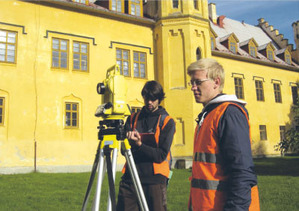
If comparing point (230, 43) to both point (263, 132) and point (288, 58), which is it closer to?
point (288, 58)

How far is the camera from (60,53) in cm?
1452

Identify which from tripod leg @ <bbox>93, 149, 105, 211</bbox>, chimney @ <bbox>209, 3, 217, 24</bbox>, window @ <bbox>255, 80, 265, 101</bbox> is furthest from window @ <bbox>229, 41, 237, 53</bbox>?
tripod leg @ <bbox>93, 149, 105, 211</bbox>

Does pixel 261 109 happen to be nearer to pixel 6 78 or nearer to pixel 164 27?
pixel 164 27

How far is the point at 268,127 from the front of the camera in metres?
22.8

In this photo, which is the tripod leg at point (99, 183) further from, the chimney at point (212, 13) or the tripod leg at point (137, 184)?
the chimney at point (212, 13)

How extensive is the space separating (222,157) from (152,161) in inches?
48.4

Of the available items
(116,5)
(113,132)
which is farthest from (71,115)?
(113,132)

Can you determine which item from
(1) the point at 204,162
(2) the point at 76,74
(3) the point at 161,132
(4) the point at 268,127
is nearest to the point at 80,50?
(2) the point at 76,74

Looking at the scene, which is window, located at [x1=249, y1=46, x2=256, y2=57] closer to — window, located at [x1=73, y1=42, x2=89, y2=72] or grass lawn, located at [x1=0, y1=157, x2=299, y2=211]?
window, located at [x1=73, y1=42, x2=89, y2=72]

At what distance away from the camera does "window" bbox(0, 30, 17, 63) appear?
1326 centimetres

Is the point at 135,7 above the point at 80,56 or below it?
above

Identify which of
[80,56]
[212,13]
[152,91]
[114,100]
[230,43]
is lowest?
[114,100]

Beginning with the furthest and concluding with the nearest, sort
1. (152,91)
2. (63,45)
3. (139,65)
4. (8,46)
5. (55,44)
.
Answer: (139,65)
(63,45)
(55,44)
(8,46)
(152,91)

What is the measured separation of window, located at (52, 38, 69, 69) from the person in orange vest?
1335 cm
